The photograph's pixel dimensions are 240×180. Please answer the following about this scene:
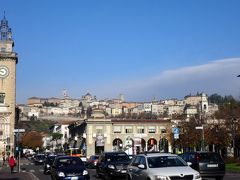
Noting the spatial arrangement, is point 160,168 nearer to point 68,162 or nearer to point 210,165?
point 68,162

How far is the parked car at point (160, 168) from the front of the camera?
62.0ft

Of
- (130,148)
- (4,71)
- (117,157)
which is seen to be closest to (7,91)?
(4,71)

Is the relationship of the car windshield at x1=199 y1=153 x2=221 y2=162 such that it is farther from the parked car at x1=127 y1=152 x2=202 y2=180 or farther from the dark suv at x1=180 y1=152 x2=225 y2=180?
the parked car at x1=127 y1=152 x2=202 y2=180

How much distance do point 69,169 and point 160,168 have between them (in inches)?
331

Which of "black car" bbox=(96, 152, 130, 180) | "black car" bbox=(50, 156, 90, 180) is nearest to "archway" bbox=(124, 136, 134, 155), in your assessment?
"black car" bbox=(96, 152, 130, 180)

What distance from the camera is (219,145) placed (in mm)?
80312

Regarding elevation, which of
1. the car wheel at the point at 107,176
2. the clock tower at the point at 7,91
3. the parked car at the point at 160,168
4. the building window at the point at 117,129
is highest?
the clock tower at the point at 7,91

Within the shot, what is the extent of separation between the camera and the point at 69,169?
2702 centimetres

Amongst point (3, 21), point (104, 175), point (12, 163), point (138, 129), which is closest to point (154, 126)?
point (138, 129)

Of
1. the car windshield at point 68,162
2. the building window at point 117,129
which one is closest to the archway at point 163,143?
the building window at point 117,129

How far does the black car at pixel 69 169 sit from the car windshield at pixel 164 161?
680cm

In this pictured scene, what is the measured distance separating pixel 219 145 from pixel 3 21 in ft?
205

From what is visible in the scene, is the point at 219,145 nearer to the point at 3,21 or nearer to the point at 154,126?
the point at 154,126

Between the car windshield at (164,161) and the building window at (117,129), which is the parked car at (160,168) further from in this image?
the building window at (117,129)
